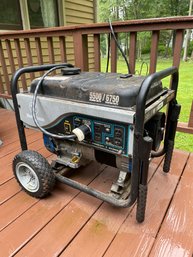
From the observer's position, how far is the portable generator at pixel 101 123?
3.10 ft

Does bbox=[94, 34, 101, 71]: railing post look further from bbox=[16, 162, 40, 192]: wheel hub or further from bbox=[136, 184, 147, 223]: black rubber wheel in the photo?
bbox=[136, 184, 147, 223]: black rubber wheel

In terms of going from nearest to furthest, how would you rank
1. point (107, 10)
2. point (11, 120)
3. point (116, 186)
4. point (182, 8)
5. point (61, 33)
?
point (116, 186)
point (61, 33)
point (11, 120)
point (182, 8)
point (107, 10)

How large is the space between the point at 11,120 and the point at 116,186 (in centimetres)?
189

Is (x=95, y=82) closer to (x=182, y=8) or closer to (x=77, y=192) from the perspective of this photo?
(x=77, y=192)

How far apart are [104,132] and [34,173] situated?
1.70 ft

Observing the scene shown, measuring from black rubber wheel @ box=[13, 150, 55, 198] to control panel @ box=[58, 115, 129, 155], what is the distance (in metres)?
0.28

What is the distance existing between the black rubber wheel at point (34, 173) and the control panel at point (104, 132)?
28 centimetres

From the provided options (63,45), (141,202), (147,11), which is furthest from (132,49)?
(147,11)

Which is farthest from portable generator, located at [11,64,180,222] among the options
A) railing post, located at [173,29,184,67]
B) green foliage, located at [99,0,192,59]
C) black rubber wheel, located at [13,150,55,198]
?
green foliage, located at [99,0,192,59]

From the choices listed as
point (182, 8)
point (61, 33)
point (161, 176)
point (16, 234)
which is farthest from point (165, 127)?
point (182, 8)

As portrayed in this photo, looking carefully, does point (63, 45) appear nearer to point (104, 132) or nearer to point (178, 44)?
point (178, 44)

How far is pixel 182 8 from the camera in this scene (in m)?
18.1

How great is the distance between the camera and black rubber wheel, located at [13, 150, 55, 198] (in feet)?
4.04

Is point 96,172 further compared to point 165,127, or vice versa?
point 96,172
